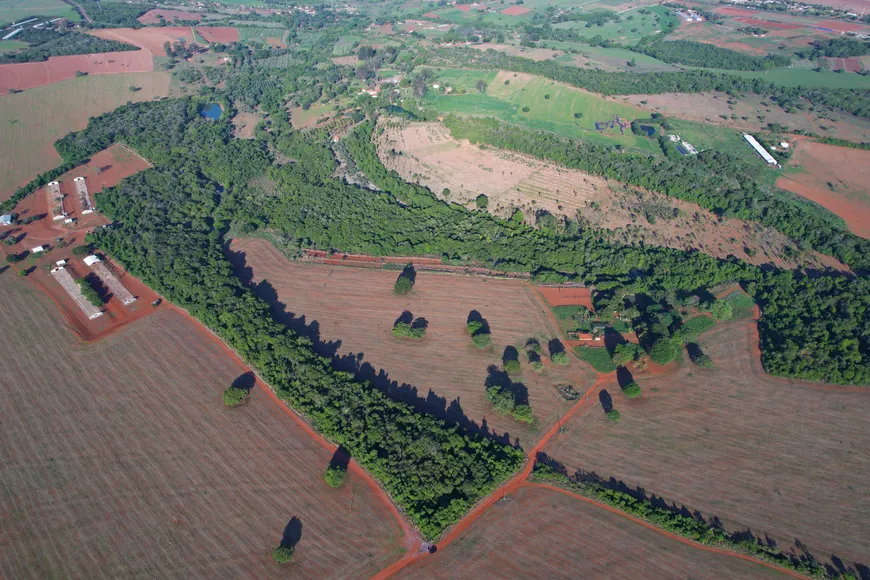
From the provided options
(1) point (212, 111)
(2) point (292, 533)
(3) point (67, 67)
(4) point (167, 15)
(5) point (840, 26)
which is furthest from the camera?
(4) point (167, 15)

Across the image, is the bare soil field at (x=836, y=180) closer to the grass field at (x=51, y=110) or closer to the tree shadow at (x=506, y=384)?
the tree shadow at (x=506, y=384)

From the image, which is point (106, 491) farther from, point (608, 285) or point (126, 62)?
point (126, 62)

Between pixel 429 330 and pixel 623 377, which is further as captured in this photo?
pixel 429 330

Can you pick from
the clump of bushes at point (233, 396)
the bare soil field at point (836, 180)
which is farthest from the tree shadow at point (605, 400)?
the bare soil field at point (836, 180)

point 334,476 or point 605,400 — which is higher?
point 334,476

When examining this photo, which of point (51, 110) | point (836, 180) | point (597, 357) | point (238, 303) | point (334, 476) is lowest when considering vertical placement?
point (334, 476)

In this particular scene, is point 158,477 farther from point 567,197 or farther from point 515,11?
point 515,11

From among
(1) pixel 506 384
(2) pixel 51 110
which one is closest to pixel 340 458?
(1) pixel 506 384
